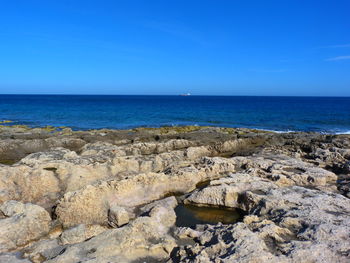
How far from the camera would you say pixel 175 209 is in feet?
36.0

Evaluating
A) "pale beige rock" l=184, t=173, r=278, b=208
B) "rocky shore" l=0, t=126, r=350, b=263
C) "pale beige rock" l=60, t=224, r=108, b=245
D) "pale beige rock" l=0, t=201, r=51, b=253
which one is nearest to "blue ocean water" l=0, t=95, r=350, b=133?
"rocky shore" l=0, t=126, r=350, b=263

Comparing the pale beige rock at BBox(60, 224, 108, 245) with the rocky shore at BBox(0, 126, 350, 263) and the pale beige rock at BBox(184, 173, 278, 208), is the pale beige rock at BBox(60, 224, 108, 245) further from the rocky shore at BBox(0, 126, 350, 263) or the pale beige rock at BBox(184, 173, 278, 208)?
the pale beige rock at BBox(184, 173, 278, 208)

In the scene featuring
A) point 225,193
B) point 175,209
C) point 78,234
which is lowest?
point 175,209

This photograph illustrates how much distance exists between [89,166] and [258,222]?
8.80m

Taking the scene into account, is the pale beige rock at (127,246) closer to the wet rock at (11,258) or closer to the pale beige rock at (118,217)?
the wet rock at (11,258)

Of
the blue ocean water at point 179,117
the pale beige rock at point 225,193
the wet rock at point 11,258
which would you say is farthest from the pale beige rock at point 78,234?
the blue ocean water at point 179,117

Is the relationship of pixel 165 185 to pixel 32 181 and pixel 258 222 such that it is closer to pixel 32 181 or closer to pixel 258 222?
pixel 258 222

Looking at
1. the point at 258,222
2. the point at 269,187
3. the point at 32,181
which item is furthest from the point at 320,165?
the point at 32,181

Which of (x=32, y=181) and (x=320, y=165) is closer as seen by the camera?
(x=32, y=181)

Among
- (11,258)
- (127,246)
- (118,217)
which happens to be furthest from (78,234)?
(127,246)

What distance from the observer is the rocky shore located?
7.27 meters

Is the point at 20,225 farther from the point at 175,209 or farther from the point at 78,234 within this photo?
the point at 175,209

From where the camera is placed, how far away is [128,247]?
24.8 feet

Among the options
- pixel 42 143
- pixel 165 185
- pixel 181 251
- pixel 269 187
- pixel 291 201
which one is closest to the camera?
pixel 181 251
